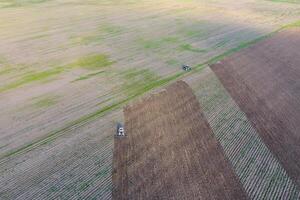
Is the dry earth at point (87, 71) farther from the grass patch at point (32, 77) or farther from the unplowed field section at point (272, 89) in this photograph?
the unplowed field section at point (272, 89)

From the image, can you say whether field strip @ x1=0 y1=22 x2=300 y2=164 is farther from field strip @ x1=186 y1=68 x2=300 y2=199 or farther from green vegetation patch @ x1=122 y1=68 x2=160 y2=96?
field strip @ x1=186 y1=68 x2=300 y2=199

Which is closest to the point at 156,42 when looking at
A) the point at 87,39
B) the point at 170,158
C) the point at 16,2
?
the point at 87,39

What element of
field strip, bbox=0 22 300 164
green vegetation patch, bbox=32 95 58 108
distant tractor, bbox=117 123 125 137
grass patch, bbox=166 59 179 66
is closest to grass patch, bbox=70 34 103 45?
grass patch, bbox=166 59 179 66


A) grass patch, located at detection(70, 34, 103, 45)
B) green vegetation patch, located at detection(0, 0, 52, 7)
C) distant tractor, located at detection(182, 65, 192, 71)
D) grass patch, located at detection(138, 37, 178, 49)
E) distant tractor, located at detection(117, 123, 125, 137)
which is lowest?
green vegetation patch, located at detection(0, 0, 52, 7)

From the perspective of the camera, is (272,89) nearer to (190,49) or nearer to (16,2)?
(190,49)

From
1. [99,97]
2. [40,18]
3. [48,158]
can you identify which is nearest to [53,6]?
[40,18]
